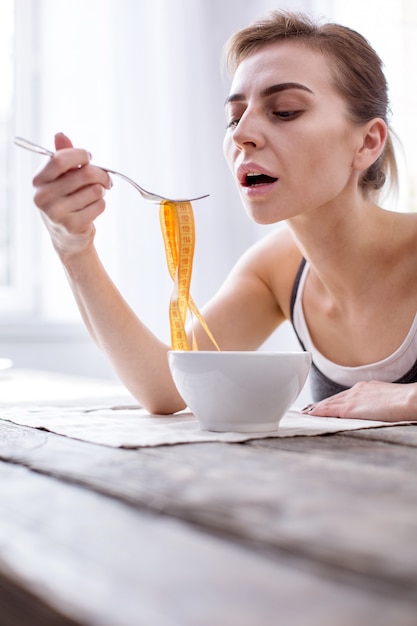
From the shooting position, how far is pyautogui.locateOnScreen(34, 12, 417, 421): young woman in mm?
1322

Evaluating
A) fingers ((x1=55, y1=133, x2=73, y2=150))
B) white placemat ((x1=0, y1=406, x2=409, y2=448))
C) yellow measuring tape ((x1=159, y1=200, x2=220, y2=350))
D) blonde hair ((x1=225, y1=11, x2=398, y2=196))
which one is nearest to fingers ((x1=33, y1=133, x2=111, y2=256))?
fingers ((x1=55, y1=133, x2=73, y2=150))

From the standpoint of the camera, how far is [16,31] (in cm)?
396

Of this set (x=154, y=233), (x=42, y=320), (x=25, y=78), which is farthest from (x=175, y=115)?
(x=42, y=320)

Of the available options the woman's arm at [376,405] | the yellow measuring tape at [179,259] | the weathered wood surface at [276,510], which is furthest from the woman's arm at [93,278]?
the weathered wood surface at [276,510]

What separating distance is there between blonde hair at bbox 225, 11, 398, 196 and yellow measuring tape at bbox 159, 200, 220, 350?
0.53 metres

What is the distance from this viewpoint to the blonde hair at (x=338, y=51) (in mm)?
1649

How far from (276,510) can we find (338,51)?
131 centimetres

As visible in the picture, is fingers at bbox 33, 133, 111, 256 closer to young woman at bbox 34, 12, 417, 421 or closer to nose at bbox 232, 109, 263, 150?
young woman at bbox 34, 12, 417, 421

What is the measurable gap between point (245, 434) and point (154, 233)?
2774 millimetres

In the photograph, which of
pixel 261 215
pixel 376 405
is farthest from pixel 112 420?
pixel 261 215

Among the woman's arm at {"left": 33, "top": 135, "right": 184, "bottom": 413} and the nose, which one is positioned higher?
the nose

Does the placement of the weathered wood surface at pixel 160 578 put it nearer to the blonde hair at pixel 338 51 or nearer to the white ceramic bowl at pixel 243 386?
the white ceramic bowl at pixel 243 386

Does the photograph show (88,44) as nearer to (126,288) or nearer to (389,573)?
(126,288)

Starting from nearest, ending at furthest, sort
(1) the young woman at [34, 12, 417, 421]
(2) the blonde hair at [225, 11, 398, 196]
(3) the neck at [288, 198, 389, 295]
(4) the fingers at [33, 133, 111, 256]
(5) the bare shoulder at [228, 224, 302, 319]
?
A: (4) the fingers at [33, 133, 111, 256], (1) the young woman at [34, 12, 417, 421], (2) the blonde hair at [225, 11, 398, 196], (3) the neck at [288, 198, 389, 295], (5) the bare shoulder at [228, 224, 302, 319]
